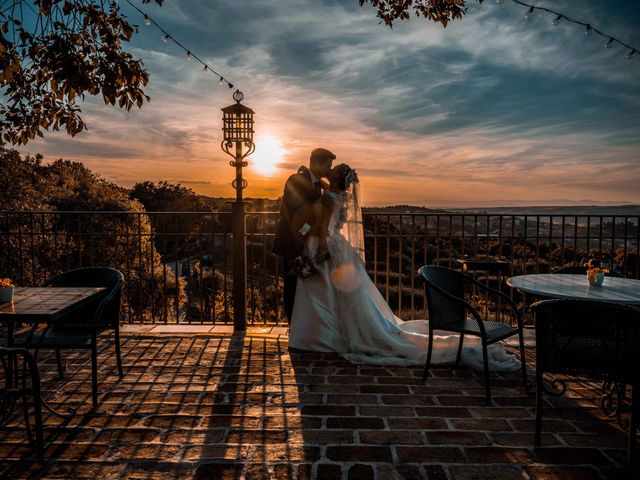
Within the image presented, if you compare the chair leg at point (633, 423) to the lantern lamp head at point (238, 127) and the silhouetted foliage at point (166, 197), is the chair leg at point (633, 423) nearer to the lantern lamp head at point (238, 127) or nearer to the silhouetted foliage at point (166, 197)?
the lantern lamp head at point (238, 127)

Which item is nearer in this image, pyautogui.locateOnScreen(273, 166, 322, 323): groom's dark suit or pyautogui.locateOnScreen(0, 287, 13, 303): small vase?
pyautogui.locateOnScreen(0, 287, 13, 303): small vase

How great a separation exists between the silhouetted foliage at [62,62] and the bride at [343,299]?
2.04 meters

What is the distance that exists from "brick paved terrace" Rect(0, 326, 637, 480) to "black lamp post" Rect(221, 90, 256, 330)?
1309mm

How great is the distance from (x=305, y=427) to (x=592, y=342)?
68.0 inches

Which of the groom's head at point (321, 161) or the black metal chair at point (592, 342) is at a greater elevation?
the groom's head at point (321, 161)

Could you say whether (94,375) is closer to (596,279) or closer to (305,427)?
(305,427)

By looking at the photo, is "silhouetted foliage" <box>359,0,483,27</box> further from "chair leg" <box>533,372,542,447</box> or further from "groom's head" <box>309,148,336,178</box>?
"chair leg" <box>533,372,542,447</box>

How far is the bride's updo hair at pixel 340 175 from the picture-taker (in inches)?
180

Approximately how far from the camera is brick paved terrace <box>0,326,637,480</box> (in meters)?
2.41

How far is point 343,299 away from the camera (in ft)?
14.7

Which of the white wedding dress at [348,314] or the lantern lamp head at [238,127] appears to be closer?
the white wedding dress at [348,314]

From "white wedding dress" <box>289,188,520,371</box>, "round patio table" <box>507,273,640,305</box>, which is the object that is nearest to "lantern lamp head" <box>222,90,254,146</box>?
"white wedding dress" <box>289,188,520,371</box>

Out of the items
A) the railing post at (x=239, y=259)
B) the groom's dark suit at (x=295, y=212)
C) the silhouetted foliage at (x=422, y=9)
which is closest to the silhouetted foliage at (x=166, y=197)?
the railing post at (x=239, y=259)

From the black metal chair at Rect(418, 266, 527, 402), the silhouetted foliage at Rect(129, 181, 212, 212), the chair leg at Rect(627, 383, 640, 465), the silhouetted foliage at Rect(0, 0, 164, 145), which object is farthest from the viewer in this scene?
the silhouetted foliage at Rect(129, 181, 212, 212)
